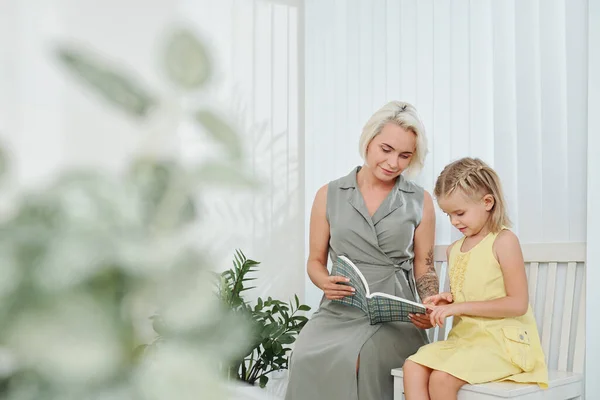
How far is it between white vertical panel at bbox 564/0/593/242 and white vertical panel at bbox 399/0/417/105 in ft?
2.56

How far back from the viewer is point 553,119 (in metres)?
2.08

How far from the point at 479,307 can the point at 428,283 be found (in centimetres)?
51

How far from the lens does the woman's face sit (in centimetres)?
229

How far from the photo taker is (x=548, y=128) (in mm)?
2094

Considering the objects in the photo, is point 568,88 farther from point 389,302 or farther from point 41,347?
point 41,347

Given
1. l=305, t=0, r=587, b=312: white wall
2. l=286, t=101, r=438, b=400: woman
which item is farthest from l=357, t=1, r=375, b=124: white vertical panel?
l=286, t=101, r=438, b=400: woman

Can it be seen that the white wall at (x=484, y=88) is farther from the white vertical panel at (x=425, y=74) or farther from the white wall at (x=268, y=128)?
the white wall at (x=268, y=128)

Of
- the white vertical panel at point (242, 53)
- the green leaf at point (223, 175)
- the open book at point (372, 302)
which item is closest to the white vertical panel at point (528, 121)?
the open book at point (372, 302)

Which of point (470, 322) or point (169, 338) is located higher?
point (169, 338)

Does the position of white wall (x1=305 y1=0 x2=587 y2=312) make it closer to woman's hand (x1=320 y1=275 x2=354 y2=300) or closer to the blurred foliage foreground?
woman's hand (x1=320 y1=275 x2=354 y2=300)

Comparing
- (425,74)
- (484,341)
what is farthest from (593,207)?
(425,74)

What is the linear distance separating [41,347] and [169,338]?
0.10 feet

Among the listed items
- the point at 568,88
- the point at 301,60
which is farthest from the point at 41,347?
the point at 301,60

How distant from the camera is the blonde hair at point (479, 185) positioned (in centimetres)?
190
